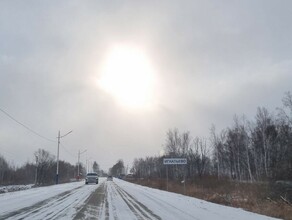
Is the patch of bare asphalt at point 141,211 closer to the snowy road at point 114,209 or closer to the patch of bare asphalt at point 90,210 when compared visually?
the snowy road at point 114,209

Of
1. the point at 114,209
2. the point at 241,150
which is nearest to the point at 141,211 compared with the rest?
the point at 114,209

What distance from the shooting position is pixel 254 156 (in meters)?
90.2

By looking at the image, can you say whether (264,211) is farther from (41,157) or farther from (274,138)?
(41,157)

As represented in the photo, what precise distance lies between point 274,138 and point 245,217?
7140 cm

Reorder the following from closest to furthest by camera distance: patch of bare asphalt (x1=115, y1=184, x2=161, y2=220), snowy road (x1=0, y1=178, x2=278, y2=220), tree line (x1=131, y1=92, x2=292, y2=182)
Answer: snowy road (x1=0, y1=178, x2=278, y2=220) < patch of bare asphalt (x1=115, y1=184, x2=161, y2=220) < tree line (x1=131, y1=92, x2=292, y2=182)

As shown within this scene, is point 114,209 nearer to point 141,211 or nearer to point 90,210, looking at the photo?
point 90,210

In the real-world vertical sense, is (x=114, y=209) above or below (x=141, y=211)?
above

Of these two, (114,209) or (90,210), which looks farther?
(114,209)

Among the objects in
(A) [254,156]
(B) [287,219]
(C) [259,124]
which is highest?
(C) [259,124]

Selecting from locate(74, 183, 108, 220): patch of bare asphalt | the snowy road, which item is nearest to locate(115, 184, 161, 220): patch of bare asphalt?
the snowy road

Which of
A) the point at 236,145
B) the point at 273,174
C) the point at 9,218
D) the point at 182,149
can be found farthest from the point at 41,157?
the point at 9,218

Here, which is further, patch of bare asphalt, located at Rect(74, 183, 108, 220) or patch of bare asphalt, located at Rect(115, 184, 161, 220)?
patch of bare asphalt, located at Rect(115, 184, 161, 220)

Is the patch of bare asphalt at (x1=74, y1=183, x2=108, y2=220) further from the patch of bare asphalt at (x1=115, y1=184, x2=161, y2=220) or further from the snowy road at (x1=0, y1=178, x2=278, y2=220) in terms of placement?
the patch of bare asphalt at (x1=115, y1=184, x2=161, y2=220)

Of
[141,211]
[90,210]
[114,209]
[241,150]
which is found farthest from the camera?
[241,150]
